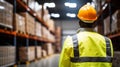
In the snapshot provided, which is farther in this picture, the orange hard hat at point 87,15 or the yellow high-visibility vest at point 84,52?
the orange hard hat at point 87,15

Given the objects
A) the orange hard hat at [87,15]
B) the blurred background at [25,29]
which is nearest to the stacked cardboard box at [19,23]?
the blurred background at [25,29]

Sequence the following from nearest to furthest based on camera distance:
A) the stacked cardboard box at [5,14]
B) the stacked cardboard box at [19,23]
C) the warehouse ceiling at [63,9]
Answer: the stacked cardboard box at [5,14] < the stacked cardboard box at [19,23] < the warehouse ceiling at [63,9]

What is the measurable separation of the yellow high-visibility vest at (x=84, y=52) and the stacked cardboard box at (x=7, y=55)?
3.28m

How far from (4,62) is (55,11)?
16.8 meters

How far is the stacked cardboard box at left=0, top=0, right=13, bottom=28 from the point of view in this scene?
532 cm

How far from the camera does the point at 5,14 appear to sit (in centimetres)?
558

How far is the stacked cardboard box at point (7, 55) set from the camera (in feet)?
17.7

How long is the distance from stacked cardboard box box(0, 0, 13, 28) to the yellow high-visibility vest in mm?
3194

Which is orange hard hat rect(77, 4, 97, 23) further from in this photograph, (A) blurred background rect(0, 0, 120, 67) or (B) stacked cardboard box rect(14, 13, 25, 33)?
(B) stacked cardboard box rect(14, 13, 25, 33)

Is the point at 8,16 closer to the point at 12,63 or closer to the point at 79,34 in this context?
the point at 12,63

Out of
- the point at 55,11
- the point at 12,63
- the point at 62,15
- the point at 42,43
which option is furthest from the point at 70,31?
the point at 12,63

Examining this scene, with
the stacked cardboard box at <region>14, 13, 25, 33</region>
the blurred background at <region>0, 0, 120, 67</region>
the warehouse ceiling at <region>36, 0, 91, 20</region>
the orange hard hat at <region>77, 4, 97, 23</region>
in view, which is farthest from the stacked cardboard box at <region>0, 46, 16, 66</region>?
the warehouse ceiling at <region>36, 0, 91, 20</region>

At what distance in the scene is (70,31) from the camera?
1003 inches

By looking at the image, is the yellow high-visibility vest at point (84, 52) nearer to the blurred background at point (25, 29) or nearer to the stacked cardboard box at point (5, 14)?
the blurred background at point (25, 29)
